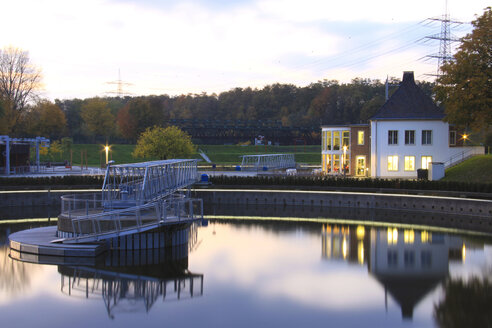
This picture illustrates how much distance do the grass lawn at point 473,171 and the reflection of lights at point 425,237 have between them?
48.9 ft

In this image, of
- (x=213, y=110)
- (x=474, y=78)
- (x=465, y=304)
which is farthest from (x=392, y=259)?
(x=213, y=110)

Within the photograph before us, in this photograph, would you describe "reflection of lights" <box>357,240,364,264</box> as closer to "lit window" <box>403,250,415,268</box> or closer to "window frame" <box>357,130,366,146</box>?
"lit window" <box>403,250,415,268</box>

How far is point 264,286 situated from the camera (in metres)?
Answer: 16.5

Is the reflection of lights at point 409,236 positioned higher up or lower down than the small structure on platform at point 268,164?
lower down

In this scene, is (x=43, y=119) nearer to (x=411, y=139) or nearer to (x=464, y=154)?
(x=411, y=139)

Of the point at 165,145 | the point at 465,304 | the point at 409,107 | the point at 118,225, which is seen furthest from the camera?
the point at 165,145

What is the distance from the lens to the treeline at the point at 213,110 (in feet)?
280

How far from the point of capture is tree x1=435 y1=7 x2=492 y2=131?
125 ft

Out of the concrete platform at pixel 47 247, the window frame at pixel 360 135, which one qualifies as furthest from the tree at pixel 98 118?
the concrete platform at pixel 47 247

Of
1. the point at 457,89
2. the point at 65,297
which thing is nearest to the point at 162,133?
the point at 457,89

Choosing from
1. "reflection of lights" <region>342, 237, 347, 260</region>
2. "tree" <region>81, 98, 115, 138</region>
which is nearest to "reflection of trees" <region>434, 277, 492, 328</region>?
"reflection of lights" <region>342, 237, 347, 260</region>

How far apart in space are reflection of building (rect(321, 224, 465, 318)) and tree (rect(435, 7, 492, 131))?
16073mm

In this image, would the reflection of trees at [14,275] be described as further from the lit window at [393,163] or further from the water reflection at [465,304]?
the lit window at [393,163]

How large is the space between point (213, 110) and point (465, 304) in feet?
382
